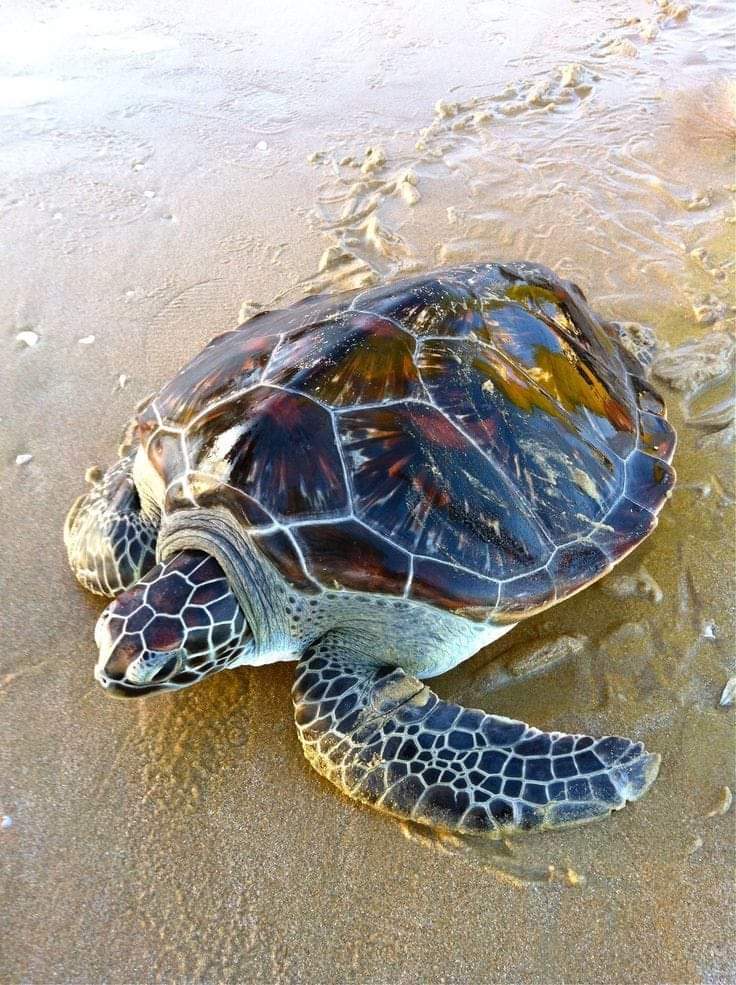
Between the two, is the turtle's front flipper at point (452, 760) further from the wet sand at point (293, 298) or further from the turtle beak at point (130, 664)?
the turtle beak at point (130, 664)

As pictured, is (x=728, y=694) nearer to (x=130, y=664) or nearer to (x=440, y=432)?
(x=440, y=432)

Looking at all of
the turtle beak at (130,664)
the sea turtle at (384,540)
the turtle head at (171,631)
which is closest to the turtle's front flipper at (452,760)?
the sea turtle at (384,540)

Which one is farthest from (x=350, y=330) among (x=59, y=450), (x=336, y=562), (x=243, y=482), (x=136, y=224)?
(x=136, y=224)

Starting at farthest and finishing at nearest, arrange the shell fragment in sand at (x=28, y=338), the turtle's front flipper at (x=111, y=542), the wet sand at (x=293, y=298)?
the shell fragment in sand at (x=28, y=338) < the turtle's front flipper at (x=111, y=542) < the wet sand at (x=293, y=298)

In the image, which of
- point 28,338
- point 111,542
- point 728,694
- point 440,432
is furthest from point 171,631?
point 28,338

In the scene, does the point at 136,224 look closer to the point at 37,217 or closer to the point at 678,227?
the point at 37,217

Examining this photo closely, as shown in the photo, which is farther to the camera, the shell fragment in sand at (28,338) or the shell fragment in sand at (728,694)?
the shell fragment in sand at (28,338)
